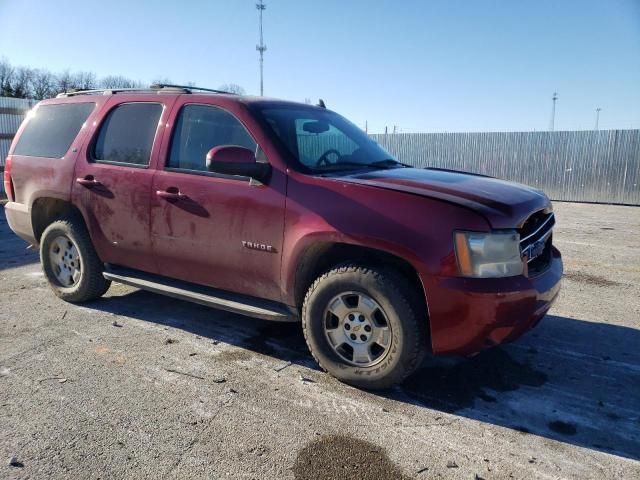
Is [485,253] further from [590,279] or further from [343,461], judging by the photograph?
[590,279]

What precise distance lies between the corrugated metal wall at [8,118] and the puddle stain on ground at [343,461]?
16.4m

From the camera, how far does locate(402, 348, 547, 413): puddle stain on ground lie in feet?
10.6

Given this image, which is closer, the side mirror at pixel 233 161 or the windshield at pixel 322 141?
the side mirror at pixel 233 161

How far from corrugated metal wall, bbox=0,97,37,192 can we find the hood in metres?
15.9

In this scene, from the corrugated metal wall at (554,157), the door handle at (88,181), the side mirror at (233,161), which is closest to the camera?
Result: the side mirror at (233,161)

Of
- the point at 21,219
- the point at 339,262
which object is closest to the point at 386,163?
the point at 339,262

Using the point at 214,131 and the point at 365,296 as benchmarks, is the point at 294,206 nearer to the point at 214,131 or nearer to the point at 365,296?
the point at 365,296

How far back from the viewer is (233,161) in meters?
3.34

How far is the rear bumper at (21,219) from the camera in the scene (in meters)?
5.06

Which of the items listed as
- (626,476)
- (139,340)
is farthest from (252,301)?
(626,476)

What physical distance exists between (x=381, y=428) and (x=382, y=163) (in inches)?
89.3

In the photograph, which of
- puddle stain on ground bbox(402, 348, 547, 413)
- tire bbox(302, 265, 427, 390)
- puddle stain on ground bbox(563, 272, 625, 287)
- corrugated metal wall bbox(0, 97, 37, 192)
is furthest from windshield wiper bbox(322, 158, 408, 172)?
corrugated metal wall bbox(0, 97, 37, 192)

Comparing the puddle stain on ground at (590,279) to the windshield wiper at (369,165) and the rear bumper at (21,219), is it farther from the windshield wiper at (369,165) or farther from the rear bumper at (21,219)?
the rear bumper at (21,219)

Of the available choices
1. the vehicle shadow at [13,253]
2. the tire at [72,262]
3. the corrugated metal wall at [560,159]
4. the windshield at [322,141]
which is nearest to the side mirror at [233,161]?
the windshield at [322,141]
